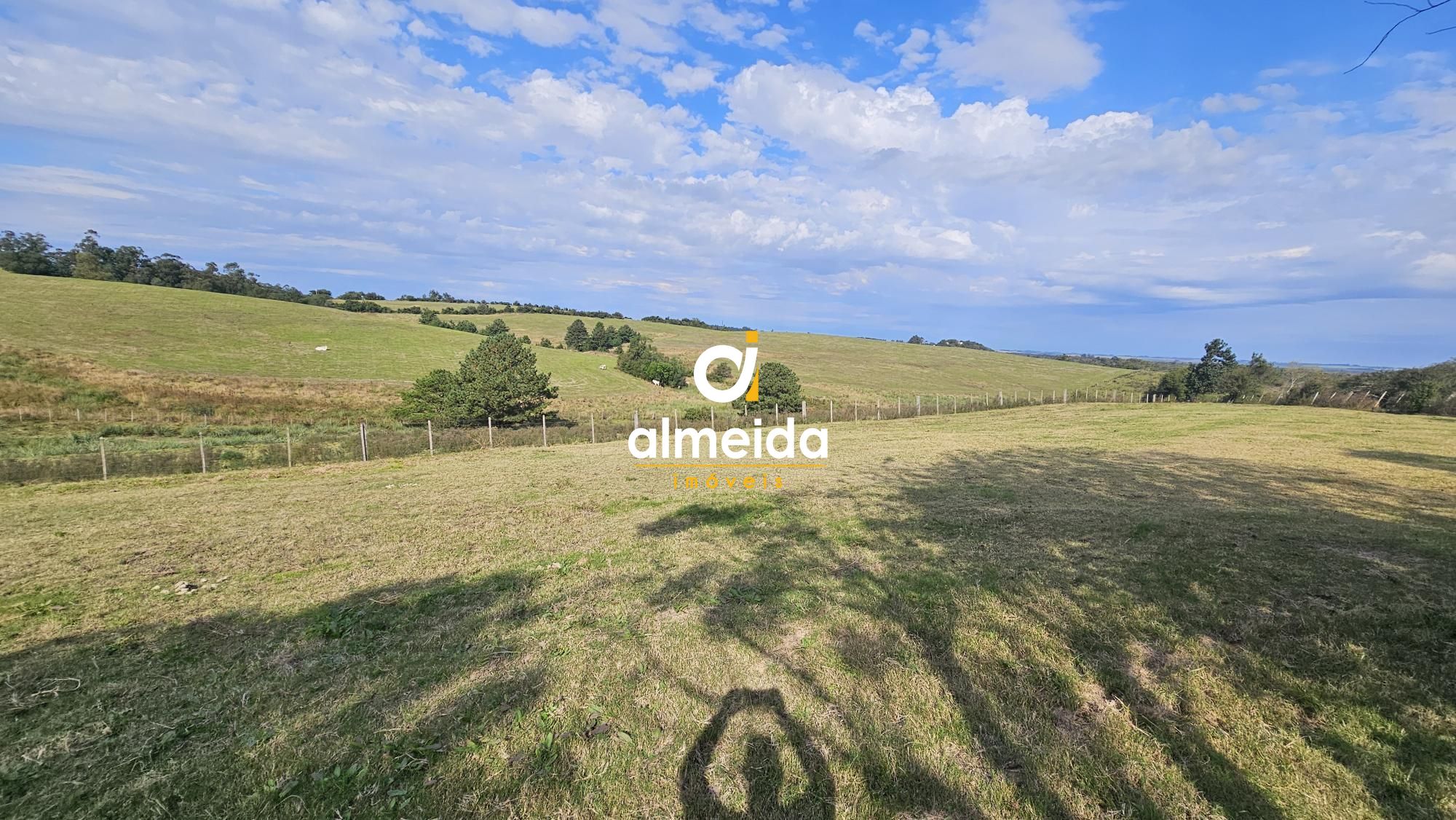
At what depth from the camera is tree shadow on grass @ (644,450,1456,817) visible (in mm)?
2805

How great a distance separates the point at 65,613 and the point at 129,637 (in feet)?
4.05

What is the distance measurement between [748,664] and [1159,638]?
3.20 metres

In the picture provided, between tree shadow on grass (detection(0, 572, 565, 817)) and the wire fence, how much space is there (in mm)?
13196

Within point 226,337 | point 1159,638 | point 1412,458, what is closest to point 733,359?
point 1159,638

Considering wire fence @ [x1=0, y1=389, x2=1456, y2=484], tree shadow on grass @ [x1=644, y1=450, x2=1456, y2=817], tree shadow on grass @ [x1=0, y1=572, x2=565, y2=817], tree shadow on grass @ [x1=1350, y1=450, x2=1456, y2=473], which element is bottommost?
wire fence @ [x1=0, y1=389, x2=1456, y2=484]

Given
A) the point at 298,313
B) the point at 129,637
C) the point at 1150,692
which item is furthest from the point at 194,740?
the point at 298,313

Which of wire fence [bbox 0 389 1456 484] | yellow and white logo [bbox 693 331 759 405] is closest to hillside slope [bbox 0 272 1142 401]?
wire fence [bbox 0 389 1456 484]

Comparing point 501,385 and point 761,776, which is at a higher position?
point 501,385

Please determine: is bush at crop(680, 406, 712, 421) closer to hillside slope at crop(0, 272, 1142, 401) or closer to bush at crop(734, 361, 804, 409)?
bush at crop(734, 361, 804, 409)

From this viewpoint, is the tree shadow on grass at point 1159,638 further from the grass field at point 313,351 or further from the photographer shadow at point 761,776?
the grass field at point 313,351

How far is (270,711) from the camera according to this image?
3.51m

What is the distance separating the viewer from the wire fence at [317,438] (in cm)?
1345

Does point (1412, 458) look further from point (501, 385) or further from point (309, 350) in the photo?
point (309, 350)

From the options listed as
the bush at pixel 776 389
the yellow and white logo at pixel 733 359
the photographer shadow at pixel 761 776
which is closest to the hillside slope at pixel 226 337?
the bush at pixel 776 389
